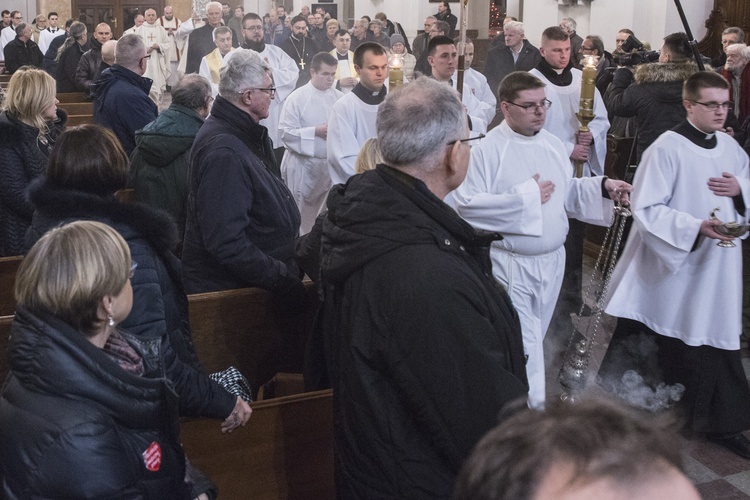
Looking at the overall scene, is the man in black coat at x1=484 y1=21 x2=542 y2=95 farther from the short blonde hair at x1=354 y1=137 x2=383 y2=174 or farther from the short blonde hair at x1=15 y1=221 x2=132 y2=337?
the short blonde hair at x1=15 y1=221 x2=132 y2=337

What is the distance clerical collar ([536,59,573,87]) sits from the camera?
21.8ft

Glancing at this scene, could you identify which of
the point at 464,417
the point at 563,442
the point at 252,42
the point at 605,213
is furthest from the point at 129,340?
the point at 252,42

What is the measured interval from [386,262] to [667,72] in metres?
5.61

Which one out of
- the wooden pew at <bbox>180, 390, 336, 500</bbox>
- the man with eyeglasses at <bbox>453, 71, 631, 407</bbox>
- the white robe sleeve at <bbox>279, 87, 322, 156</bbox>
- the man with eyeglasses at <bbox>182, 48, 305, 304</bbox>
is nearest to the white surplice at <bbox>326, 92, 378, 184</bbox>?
the white robe sleeve at <bbox>279, 87, 322, 156</bbox>

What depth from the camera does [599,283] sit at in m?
7.57

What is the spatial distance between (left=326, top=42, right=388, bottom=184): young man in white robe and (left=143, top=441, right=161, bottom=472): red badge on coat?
4.32 metres

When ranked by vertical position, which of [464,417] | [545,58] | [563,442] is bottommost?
[464,417]

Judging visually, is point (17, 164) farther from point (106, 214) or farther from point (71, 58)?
point (71, 58)

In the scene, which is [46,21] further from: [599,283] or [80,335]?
[80,335]

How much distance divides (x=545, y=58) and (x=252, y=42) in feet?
17.7

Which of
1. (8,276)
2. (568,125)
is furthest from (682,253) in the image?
(8,276)

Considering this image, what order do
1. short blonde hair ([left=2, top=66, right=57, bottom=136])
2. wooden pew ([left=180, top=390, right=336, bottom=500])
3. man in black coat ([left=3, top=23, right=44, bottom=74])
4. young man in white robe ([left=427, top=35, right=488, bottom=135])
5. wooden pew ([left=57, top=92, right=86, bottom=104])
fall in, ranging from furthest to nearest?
1. man in black coat ([left=3, top=23, right=44, bottom=74])
2. wooden pew ([left=57, top=92, right=86, bottom=104])
3. young man in white robe ([left=427, top=35, right=488, bottom=135])
4. short blonde hair ([left=2, top=66, right=57, bottom=136])
5. wooden pew ([left=180, top=390, right=336, bottom=500])

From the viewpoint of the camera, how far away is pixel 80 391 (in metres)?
2.08

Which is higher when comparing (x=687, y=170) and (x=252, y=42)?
(x=252, y=42)
